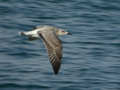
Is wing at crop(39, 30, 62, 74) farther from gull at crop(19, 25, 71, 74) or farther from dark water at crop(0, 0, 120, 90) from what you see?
dark water at crop(0, 0, 120, 90)

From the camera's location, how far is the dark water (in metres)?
11.5

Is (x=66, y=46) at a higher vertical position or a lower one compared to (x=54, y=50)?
lower

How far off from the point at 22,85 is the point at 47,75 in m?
0.73

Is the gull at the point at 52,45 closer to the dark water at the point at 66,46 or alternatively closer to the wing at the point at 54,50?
the wing at the point at 54,50

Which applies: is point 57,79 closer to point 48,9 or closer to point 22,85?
point 22,85

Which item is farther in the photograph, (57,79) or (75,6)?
(75,6)

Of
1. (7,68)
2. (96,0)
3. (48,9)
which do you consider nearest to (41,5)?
(48,9)

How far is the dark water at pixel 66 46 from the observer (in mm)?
11500

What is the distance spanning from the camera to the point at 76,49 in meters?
13.2

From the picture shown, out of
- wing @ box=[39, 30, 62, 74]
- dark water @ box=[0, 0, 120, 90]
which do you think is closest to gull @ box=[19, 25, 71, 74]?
wing @ box=[39, 30, 62, 74]

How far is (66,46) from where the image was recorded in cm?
1343

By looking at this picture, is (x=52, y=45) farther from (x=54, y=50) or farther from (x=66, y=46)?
(x=66, y=46)

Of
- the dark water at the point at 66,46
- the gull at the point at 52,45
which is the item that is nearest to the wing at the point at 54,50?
the gull at the point at 52,45

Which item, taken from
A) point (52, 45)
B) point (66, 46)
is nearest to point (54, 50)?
point (52, 45)
